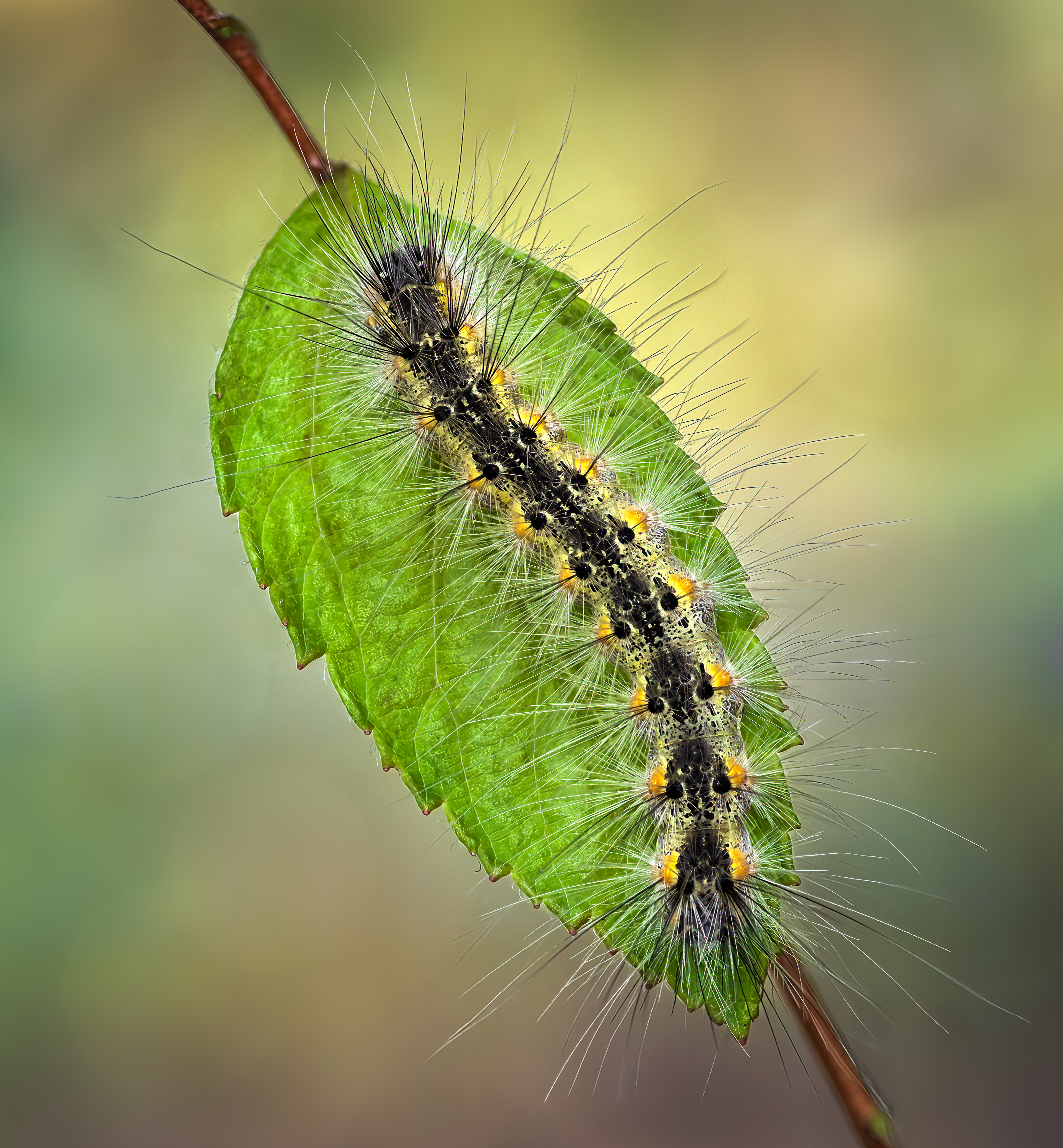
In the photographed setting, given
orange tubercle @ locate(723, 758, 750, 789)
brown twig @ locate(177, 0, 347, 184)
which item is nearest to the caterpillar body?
orange tubercle @ locate(723, 758, 750, 789)

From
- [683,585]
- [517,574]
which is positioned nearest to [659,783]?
[683,585]

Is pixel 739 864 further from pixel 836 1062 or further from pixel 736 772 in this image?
pixel 836 1062

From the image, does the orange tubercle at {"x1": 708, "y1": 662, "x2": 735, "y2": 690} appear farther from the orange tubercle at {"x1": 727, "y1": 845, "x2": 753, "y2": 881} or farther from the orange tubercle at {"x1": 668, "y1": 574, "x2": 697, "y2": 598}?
the orange tubercle at {"x1": 727, "y1": 845, "x2": 753, "y2": 881}

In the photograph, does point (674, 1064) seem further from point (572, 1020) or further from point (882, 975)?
point (882, 975)

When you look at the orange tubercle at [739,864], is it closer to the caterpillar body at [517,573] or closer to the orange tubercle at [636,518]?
the caterpillar body at [517,573]

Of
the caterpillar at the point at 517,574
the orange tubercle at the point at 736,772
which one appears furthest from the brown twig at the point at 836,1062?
the orange tubercle at the point at 736,772

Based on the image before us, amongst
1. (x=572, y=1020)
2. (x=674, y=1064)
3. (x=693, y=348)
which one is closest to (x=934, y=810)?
(x=674, y=1064)

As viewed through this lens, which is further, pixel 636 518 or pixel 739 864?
pixel 636 518
